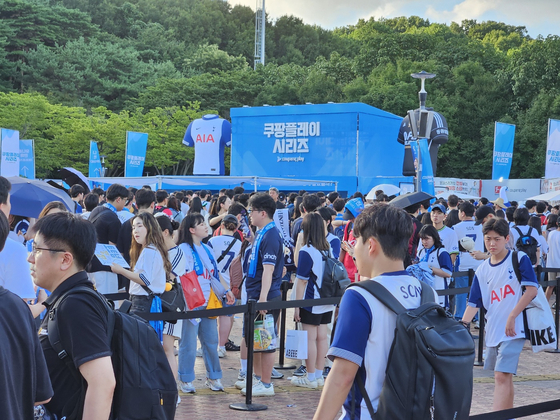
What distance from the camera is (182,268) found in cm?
611

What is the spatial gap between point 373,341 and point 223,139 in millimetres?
29507

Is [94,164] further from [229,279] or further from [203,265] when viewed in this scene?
[203,265]

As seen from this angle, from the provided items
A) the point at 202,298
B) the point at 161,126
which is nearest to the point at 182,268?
the point at 202,298

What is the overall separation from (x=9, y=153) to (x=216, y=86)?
117ft

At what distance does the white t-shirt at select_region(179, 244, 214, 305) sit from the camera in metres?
6.18

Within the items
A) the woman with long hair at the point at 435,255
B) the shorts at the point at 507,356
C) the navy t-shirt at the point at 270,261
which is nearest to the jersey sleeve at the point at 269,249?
the navy t-shirt at the point at 270,261

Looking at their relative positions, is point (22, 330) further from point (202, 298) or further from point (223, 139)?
point (223, 139)

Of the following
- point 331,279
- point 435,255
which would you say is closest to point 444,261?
point 435,255

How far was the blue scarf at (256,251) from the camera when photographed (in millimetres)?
6364

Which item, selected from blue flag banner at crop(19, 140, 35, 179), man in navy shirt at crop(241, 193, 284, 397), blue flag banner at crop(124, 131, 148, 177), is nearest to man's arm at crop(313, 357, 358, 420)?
man in navy shirt at crop(241, 193, 284, 397)

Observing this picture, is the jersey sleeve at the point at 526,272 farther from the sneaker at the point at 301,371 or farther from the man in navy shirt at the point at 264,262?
the sneaker at the point at 301,371

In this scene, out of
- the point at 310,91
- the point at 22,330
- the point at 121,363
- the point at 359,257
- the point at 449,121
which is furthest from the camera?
the point at 310,91

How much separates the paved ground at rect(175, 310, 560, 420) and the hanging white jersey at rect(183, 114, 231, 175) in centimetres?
2292

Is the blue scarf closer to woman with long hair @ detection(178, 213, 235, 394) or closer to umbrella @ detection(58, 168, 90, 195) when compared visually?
woman with long hair @ detection(178, 213, 235, 394)
